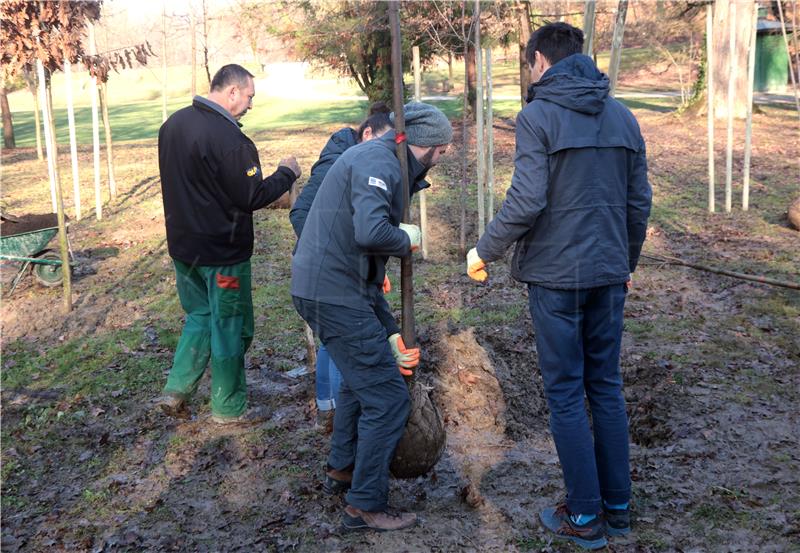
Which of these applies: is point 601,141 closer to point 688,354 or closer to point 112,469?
point 688,354

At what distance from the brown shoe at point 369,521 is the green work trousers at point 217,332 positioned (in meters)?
1.68

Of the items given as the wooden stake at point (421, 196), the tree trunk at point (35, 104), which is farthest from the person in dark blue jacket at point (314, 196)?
the tree trunk at point (35, 104)

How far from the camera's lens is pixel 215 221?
481cm

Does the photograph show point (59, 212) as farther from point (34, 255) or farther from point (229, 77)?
point (229, 77)

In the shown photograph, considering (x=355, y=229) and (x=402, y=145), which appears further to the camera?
(x=402, y=145)

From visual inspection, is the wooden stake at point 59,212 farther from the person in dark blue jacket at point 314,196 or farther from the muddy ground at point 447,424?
the person in dark blue jacket at point 314,196

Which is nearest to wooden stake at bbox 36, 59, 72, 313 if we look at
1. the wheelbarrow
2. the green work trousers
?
the wheelbarrow

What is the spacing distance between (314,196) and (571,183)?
1.87 m

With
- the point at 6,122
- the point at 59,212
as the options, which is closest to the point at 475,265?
the point at 59,212

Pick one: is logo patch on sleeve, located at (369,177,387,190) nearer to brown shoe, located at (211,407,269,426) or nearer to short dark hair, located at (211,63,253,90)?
short dark hair, located at (211,63,253,90)

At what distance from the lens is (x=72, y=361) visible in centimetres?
660

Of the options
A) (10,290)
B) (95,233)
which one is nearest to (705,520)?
(10,290)

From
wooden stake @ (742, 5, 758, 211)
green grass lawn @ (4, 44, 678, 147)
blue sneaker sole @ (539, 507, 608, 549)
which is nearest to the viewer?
blue sneaker sole @ (539, 507, 608, 549)

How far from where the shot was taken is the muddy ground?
12.6 ft
